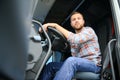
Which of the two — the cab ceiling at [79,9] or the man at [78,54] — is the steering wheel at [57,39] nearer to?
the man at [78,54]

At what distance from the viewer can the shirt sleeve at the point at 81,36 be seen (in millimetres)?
2457

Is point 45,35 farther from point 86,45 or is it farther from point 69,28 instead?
point 69,28

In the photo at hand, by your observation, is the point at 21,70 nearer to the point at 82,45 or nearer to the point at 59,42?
the point at 59,42

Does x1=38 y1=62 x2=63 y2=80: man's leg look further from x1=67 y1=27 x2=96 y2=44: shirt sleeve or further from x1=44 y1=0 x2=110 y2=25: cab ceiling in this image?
x1=44 y1=0 x2=110 y2=25: cab ceiling

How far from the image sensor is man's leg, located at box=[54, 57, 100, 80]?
2.07 meters

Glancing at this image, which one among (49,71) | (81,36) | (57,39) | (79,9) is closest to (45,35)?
(57,39)

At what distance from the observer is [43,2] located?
311 cm

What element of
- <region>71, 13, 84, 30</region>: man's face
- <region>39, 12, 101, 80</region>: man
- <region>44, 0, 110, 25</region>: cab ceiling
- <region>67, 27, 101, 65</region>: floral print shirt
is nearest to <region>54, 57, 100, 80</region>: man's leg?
<region>39, 12, 101, 80</region>: man

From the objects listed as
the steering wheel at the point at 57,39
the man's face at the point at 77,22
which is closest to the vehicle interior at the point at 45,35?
the steering wheel at the point at 57,39

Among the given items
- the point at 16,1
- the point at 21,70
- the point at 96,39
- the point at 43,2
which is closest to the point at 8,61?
the point at 21,70

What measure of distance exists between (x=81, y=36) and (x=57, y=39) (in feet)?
1.04

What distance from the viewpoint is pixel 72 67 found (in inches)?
84.7

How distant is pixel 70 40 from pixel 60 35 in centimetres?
22

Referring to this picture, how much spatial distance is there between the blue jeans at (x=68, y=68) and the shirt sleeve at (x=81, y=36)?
8.5 inches
